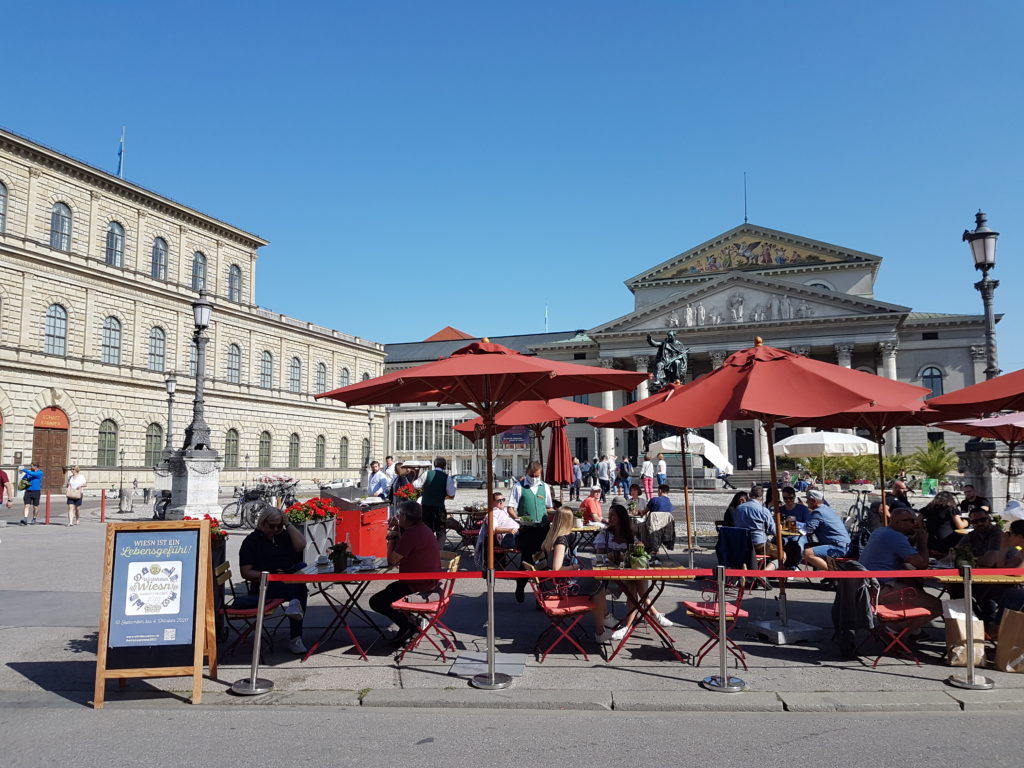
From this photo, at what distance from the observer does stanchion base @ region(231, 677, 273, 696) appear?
5473mm

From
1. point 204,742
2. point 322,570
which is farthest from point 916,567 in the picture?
point 204,742

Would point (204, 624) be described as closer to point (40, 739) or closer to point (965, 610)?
point (40, 739)

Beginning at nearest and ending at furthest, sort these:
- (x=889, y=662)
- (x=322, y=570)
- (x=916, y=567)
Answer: (x=889, y=662) → (x=916, y=567) → (x=322, y=570)

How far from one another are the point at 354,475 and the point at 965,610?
58.1 m

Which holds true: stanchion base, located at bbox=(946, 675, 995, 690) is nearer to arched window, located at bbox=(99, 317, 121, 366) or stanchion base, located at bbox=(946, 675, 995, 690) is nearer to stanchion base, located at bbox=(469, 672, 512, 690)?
stanchion base, located at bbox=(469, 672, 512, 690)

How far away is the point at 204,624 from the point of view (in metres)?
5.62

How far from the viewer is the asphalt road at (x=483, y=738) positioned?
428 centimetres

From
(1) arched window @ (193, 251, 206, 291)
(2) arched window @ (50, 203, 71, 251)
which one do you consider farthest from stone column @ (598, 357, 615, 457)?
(2) arched window @ (50, 203, 71, 251)

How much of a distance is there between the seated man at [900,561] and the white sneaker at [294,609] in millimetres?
5430

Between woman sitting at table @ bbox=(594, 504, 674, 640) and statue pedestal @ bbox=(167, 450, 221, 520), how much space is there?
1236cm

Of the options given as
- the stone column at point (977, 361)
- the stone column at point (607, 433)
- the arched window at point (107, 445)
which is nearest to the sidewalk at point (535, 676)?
the arched window at point (107, 445)

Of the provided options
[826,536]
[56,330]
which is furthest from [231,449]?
[826,536]

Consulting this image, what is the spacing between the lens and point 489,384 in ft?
21.6

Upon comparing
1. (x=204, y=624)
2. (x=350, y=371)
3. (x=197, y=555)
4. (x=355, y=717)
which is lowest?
(x=355, y=717)
